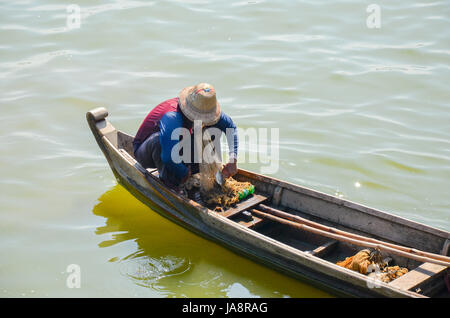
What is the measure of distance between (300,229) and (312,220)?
0.27m

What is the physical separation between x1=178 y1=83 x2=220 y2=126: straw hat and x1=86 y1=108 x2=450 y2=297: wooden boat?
85 centimetres

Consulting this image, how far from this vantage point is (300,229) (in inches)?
221

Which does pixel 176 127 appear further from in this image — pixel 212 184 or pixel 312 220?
Answer: pixel 312 220

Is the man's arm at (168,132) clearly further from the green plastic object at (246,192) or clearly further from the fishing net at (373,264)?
the fishing net at (373,264)

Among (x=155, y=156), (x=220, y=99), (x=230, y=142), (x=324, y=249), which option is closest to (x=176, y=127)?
(x=155, y=156)

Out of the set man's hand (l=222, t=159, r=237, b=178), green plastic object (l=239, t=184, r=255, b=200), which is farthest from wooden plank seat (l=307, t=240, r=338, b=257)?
man's hand (l=222, t=159, r=237, b=178)

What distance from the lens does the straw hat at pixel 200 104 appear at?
5.39 metres

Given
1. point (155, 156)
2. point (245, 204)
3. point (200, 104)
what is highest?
point (200, 104)

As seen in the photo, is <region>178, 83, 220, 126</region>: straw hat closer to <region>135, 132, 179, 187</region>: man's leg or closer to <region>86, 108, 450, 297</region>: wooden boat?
<region>135, 132, 179, 187</region>: man's leg

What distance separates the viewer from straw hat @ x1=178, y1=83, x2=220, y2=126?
5.39 metres

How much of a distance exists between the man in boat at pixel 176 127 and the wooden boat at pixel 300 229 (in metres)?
0.20

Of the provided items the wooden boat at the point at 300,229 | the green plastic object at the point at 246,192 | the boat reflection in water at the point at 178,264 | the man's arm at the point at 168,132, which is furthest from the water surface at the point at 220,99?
the man's arm at the point at 168,132
